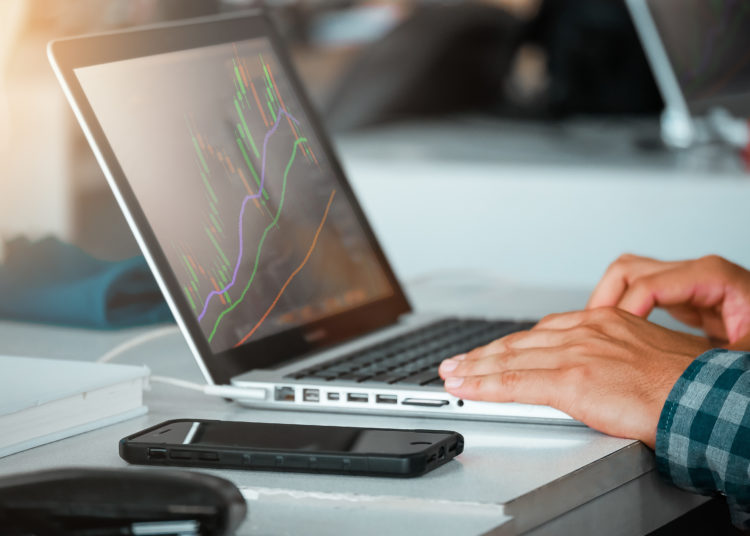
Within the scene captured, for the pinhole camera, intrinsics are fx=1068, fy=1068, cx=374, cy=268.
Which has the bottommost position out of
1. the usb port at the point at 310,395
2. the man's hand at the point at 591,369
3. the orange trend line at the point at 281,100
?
the man's hand at the point at 591,369

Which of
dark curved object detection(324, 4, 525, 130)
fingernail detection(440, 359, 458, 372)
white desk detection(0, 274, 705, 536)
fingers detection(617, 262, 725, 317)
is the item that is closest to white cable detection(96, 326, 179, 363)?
white desk detection(0, 274, 705, 536)

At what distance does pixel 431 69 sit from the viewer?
117 inches

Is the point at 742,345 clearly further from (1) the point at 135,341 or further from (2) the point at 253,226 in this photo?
(1) the point at 135,341

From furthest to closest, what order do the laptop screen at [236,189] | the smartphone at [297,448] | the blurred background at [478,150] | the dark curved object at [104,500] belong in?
the blurred background at [478,150] < the laptop screen at [236,189] < the smartphone at [297,448] < the dark curved object at [104,500]

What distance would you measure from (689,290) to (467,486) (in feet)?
1.37

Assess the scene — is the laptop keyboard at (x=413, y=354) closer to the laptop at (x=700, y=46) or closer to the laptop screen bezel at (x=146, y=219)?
the laptop screen bezel at (x=146, y=219)

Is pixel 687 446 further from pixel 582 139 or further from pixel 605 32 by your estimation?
pixel 605 32

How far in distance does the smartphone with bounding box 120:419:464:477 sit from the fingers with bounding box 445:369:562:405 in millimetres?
77

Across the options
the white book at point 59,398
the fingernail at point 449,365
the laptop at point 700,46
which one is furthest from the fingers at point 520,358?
the laptop at point 700,46

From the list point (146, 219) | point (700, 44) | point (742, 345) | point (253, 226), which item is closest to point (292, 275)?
point (253, 226)

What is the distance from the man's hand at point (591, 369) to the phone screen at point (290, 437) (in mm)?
94

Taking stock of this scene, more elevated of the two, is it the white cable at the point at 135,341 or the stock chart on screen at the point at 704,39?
the stock chart on screen at the point at 704,39

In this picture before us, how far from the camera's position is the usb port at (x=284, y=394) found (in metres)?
0.80

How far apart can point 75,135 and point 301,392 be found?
106 centimetres
